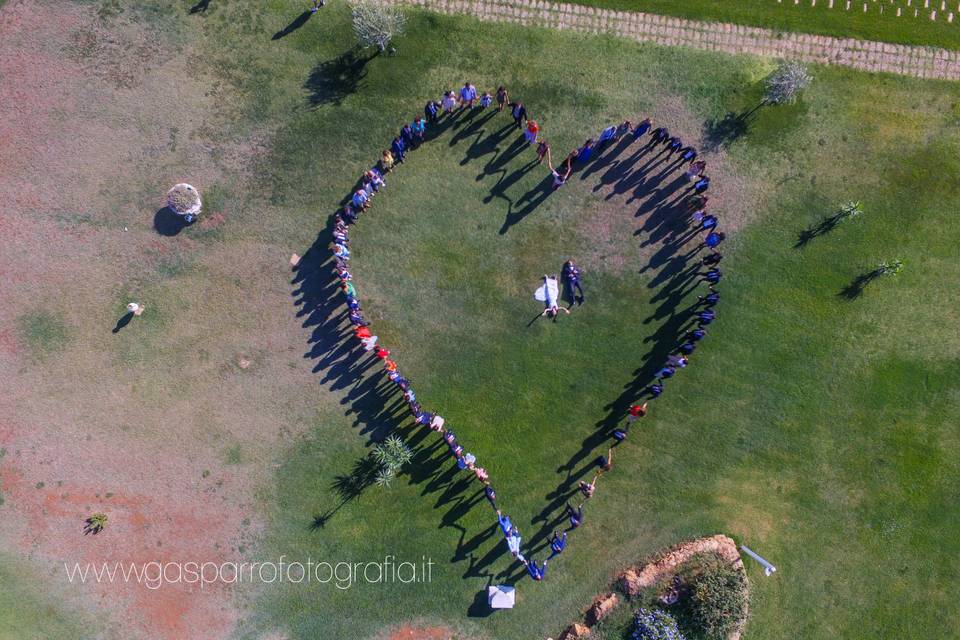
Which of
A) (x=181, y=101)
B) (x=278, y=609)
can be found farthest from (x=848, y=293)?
(x=181, y=101)

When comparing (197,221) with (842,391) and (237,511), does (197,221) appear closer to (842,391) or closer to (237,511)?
(237,511)

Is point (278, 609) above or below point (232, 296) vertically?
below

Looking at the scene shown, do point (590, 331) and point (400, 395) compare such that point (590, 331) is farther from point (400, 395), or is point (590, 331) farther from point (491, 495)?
point (400, 395)

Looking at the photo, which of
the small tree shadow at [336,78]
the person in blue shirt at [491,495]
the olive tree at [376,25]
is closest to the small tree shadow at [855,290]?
the person in blue shirt at [491,495]

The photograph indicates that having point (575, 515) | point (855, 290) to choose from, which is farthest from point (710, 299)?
point (575, 515)

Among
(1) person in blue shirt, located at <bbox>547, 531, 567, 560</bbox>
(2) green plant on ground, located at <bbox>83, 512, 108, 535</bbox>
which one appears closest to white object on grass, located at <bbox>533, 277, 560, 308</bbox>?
(1) person in blue shirt, located at <bbox>547, 531, 567, 560</bbox>

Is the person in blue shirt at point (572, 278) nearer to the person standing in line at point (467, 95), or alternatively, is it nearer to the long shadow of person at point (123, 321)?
the person standing in line at point (467, 95)
